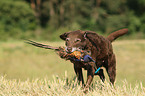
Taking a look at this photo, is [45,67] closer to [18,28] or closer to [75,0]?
[18,28]

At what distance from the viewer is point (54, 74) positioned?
6312 millimetres

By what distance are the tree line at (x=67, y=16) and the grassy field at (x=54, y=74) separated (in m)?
16.2

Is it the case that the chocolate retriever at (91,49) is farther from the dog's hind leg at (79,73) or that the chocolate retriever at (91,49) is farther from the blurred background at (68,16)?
the blurred background at (68,16)

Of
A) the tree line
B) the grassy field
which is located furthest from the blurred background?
the grassy field

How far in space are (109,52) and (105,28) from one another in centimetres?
3057

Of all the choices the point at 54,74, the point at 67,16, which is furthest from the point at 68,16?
the point at 54,74

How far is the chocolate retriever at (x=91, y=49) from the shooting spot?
3708 mm

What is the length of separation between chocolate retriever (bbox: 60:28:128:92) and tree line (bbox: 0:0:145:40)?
2679 cm

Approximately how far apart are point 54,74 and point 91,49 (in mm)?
2567

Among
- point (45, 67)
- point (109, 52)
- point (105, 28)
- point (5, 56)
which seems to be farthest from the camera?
point (105, 28)

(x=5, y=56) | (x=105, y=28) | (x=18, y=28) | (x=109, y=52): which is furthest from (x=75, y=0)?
(x=109, y=52)

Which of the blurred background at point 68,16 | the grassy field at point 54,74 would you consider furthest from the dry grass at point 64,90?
the blurred background at point 68,16

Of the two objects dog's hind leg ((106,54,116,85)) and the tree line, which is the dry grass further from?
the tree line

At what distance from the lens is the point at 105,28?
34750mm
